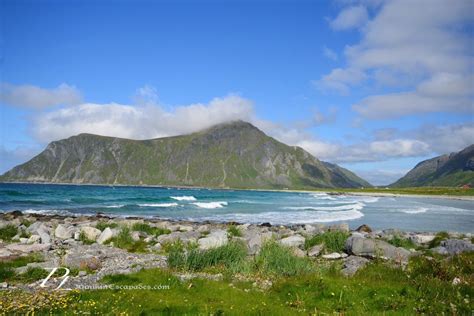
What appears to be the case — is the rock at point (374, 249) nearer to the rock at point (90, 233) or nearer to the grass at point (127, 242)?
the grass at point (127, 242)

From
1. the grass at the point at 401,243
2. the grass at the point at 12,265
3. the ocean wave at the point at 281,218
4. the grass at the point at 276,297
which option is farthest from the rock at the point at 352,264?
the ocean wave at the point at 281,218

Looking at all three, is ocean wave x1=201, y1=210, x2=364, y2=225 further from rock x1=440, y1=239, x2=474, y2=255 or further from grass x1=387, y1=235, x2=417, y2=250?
rock x1=440, y1=239, x2=474, y2=255

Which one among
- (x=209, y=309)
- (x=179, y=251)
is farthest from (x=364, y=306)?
(x=179, y=251)

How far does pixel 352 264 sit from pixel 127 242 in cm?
1121

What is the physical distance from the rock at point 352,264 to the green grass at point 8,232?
17.4 m

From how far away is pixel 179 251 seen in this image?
1370 centimetres

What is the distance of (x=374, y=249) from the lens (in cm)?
1644

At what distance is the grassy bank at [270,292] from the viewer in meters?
8.23

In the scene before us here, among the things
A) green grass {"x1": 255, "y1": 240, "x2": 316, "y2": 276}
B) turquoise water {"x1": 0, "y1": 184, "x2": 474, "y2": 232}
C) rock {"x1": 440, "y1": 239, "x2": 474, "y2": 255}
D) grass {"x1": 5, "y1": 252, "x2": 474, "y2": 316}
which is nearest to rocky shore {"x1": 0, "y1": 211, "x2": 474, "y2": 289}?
rock {"x1": 440, "y1": 239, "x2": 474, "y2": 255}

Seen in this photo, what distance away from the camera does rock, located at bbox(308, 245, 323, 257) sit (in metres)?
17.7

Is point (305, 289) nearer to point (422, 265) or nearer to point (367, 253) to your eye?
point (422, 265)

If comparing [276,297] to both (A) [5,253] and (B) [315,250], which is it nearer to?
(B) [315,250]

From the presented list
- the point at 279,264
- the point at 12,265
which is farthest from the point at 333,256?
the point at 12,265

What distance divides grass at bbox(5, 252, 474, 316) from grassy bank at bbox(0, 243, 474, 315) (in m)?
0.02
